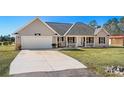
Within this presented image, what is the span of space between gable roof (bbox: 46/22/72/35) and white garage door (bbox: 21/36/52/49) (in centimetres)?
333

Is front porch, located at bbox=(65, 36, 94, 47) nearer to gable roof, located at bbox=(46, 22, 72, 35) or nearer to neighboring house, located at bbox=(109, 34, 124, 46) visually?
gable roof, located at bbox=(46, 22, 72, 35)

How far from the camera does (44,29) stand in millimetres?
30719

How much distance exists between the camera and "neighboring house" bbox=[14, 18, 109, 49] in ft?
98.1

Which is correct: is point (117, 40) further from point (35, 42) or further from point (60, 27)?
point (35, 42)

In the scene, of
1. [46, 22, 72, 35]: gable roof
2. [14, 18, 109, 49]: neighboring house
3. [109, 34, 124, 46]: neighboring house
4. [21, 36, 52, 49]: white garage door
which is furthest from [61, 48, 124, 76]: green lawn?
[109, 34, 124, 46]: neighboring house

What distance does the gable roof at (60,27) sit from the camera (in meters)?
33.9

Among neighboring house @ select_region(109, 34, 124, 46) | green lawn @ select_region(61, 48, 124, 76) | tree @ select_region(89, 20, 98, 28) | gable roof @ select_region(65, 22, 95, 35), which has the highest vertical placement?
tree @ select_region(89, 20, 98, 28)

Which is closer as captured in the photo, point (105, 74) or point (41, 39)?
point (105, 74)

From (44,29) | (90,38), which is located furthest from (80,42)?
(44,29)

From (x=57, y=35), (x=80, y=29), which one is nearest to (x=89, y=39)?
(x=80, y=29)
